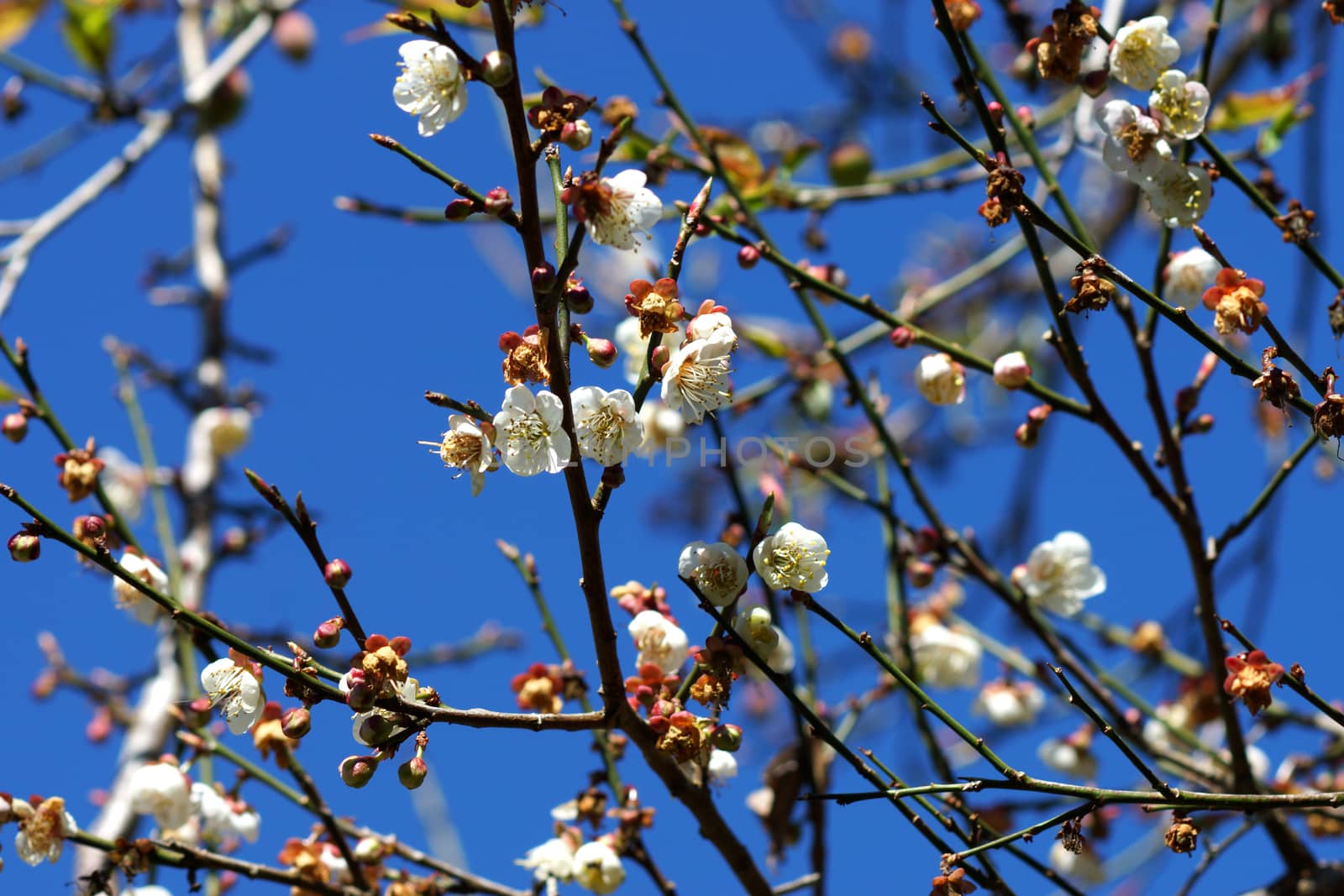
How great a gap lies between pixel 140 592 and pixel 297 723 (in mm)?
361

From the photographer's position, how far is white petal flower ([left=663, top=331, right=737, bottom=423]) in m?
1.42

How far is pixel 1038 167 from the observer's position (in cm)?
189

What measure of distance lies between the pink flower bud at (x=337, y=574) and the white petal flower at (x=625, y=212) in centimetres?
42

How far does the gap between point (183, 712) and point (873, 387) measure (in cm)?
121

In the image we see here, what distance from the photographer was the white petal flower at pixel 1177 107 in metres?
1.70

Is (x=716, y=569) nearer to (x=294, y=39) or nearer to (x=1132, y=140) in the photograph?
(x=1132, y=140)

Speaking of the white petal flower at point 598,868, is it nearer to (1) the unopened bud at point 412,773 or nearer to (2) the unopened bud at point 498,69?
(1) the unopened bud at point 412,773

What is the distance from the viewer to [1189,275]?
2018 millimetres

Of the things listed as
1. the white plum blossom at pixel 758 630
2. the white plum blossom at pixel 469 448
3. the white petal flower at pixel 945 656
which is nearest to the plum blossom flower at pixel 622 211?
the white plum blossom at pixel 469 448

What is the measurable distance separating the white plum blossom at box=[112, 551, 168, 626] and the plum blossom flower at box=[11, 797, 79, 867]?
27 cm

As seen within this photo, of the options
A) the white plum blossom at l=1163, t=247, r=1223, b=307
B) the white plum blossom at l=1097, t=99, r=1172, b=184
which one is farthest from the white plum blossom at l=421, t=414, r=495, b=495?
the white plum blossom at l=1163, t=247, r=1223, b=307

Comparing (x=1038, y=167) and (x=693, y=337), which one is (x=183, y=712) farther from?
(x=1038, y=167)

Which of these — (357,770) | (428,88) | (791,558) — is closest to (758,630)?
(791,558)

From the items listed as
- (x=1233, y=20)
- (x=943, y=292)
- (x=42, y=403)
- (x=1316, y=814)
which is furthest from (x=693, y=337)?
(x=1233, y=20)
